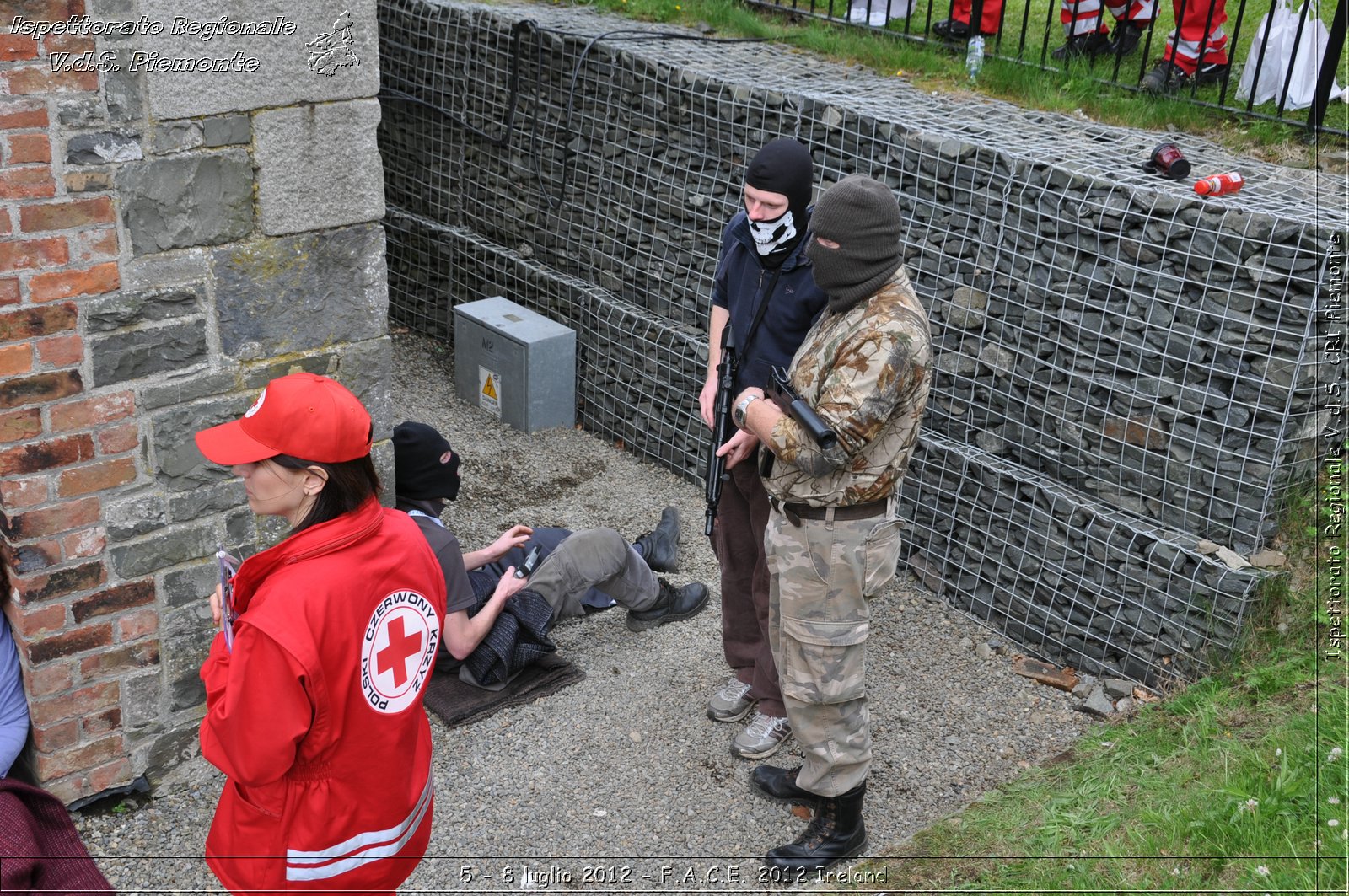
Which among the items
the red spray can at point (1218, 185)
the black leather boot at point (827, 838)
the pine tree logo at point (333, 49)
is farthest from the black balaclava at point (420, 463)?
the red spray can at point (1218, 185)

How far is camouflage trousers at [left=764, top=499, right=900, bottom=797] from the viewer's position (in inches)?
142

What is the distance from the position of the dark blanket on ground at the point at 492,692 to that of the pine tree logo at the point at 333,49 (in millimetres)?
2267

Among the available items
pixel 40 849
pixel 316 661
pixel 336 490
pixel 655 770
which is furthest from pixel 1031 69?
pixel 40 849

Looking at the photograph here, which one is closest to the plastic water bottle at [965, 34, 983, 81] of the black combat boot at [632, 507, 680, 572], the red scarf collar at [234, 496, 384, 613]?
the black combat boot at [632, 507, 680, 572]

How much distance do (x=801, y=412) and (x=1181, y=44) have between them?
4.38 m

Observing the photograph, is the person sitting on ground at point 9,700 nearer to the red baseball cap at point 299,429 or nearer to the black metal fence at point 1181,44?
the red baseball cap at point 299,429

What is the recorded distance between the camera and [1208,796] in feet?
12.0

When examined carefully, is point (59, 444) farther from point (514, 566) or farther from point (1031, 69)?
point (1031, 69)

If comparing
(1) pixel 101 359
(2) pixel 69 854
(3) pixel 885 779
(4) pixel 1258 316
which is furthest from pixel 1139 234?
(2) pixel 69 854

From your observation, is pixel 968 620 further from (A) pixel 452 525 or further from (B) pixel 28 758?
(B) pixel 28 758

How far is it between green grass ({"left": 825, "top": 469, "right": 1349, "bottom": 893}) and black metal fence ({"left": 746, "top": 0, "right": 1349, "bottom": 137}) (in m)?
2.19

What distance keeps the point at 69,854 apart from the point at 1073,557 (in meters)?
3.71

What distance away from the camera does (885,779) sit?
4.33 metres

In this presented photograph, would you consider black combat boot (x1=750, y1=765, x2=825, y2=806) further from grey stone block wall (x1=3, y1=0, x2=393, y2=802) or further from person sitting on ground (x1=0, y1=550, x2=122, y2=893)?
person sitting on ground (x1=0, y1=550, x2=122, y2=893)
